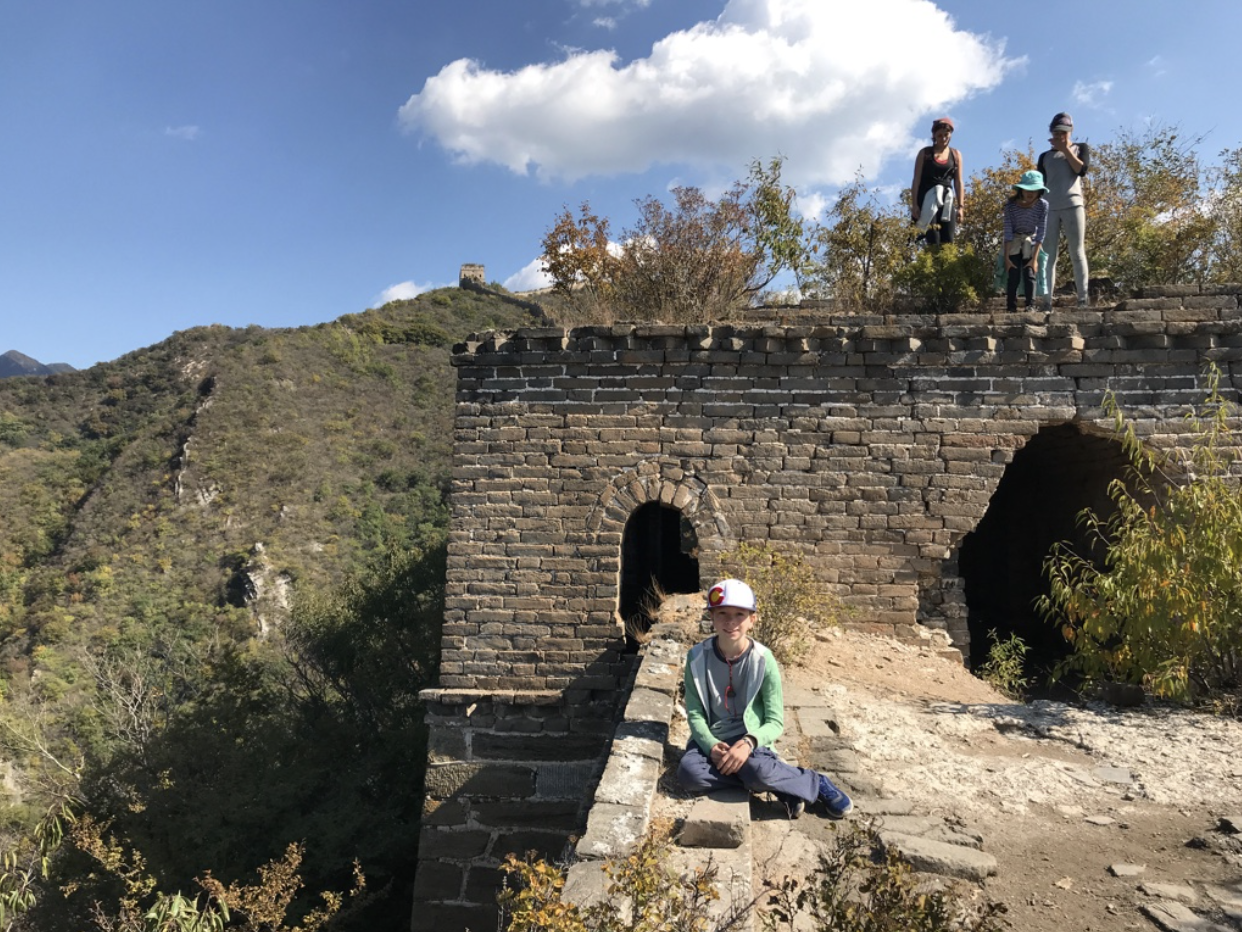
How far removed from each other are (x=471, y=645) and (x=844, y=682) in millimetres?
3032

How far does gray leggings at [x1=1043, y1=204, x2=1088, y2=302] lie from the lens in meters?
7.09

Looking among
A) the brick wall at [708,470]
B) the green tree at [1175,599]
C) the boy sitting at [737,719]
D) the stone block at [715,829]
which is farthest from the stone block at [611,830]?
the green tree at [1175,599]

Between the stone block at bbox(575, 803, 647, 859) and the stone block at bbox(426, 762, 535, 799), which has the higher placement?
the stone block at bbox(575, 803, 647, 859)

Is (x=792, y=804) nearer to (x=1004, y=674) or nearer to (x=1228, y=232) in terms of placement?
(x=1004, y=674)

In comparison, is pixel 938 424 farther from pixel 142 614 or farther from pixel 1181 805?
pixel 142 614

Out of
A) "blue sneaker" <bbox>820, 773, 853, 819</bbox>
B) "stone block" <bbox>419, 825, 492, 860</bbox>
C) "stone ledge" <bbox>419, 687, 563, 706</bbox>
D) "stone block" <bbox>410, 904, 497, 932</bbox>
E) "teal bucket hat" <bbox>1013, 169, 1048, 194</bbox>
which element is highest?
"teal bucket hat" <bbox>1013, 169, 1048, 194</bbox>

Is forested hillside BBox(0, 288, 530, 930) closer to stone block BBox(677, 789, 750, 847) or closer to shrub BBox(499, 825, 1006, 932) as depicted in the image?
stone block BBox(677, 789, 750, 847)

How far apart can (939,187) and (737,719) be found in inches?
269

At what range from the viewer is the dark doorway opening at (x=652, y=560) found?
8.59 m

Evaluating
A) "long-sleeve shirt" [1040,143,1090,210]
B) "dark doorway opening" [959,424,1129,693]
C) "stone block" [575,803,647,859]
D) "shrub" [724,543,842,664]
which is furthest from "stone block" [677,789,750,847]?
"long-sleeve shirt" [1040,143,1090,210]

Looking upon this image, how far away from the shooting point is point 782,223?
10.1 metres

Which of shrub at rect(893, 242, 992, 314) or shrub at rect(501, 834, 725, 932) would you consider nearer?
shrub at rect(501, 834, 725, 932)

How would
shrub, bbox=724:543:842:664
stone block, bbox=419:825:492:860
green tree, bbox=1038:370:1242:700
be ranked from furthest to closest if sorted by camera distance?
1. stone block, bbox=419:825:492:860
2. shrub, bbox=724:543:842:664
3. green tree, bbox=1038:370:1242:700

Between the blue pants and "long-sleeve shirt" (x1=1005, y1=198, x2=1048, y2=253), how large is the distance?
590 cm
